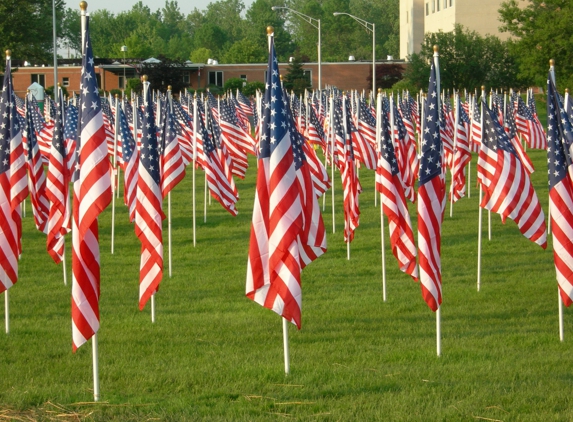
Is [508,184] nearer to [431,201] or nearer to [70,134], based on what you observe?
[431,201]

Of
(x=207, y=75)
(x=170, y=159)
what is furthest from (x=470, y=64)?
(x=170, y=159)

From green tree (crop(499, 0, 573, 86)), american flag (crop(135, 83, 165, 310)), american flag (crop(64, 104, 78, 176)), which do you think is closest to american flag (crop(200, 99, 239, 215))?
american flag (crop(64, 104, 78, 176))

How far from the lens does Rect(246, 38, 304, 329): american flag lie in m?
9.35

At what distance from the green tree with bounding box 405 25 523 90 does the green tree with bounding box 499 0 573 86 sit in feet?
36.7

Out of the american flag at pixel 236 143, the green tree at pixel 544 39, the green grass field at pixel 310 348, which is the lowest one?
the green grass field at pixel 310 348

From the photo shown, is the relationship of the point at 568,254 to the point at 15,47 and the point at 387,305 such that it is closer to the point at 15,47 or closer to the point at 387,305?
the point at 387,305

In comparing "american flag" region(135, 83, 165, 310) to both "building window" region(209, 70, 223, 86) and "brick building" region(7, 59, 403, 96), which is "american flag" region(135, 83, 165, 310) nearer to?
"brick building" region(7, 59, 403, 96)

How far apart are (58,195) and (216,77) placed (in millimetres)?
80937

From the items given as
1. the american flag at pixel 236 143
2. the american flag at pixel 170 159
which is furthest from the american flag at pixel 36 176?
the american flag at pixel 236 143

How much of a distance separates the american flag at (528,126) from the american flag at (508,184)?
2113 cm

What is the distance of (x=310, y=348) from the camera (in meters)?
11.1

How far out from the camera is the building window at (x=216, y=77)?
9456cm

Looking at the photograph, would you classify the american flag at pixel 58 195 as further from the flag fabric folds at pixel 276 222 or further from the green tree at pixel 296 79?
the green tree at pixel 296 79

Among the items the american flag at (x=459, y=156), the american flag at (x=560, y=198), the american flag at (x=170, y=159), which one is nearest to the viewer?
the american flag at (x=560, y=198)
